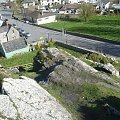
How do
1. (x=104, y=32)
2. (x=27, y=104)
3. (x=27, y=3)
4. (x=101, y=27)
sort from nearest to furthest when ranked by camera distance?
1. (x=27, y=104)
2. (x=104, y=32)
3. (x=101, y=27)
4. (x=27, y=3)

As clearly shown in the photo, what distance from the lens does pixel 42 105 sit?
1869 cm

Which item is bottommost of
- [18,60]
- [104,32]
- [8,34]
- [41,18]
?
[18,60]

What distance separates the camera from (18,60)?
4925cm

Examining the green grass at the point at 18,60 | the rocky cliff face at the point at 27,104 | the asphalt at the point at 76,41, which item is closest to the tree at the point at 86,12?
the asphalt at the point at 76,41

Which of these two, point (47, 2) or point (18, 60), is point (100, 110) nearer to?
point (18, 60)

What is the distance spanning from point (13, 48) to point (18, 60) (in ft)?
18.0

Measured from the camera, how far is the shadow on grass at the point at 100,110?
18891 millimetres

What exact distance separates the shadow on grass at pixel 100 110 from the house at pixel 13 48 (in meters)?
34.5

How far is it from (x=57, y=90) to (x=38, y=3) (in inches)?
4542

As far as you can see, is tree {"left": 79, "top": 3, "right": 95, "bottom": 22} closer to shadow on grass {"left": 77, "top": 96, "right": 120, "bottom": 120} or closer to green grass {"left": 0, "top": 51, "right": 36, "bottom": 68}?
green grass {"left": 0, "top": 51, "right": 36, "bottom": 68}

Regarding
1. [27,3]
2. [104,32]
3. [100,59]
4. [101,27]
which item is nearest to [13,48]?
[104,32]

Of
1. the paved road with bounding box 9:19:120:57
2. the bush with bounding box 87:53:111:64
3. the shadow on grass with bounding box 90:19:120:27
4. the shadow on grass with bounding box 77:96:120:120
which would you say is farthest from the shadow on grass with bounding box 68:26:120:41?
the shadow on grass with bounding box 77:96:120:120

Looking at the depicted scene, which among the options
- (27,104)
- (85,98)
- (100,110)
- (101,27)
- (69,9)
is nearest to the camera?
(27,104)

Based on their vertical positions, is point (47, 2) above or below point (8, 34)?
above
